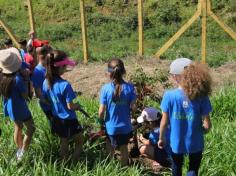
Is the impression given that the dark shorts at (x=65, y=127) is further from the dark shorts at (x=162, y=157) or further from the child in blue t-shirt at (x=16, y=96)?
the dark shorts at (x=162, y=157)

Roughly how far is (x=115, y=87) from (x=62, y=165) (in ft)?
3.34

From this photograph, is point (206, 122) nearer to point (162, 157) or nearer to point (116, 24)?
point (162, 157)

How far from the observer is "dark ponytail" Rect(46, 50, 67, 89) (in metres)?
5.47

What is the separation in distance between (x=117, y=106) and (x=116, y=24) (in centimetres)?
1521

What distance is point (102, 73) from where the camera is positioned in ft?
36.1

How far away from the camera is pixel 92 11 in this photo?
2441 centimetres

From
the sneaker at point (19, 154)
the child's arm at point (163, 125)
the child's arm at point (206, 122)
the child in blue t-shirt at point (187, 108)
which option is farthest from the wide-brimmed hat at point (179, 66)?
the sneaker at point (19, 154)

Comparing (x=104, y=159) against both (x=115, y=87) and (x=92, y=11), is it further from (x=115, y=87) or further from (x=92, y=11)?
(x=92, y=11)

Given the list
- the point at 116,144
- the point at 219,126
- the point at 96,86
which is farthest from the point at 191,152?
the point at 96,86

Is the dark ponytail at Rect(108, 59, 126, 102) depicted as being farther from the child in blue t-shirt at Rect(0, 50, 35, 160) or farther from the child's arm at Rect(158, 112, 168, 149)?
the child in blue t-shirt at Rect(0, 50, 35, 160)

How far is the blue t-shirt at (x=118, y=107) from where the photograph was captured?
5586 millimetres

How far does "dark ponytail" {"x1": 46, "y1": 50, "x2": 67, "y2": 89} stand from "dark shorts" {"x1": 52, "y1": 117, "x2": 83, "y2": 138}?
430 mm

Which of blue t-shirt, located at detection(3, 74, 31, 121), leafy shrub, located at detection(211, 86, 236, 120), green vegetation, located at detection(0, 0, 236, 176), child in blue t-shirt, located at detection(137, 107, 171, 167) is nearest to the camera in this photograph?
green vegetation, located at detection(0, 0, 236, 176)

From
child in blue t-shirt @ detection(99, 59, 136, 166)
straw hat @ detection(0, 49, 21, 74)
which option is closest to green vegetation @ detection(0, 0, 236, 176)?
child in blue t-shirt @ detection(99, 59, 136, 166)
